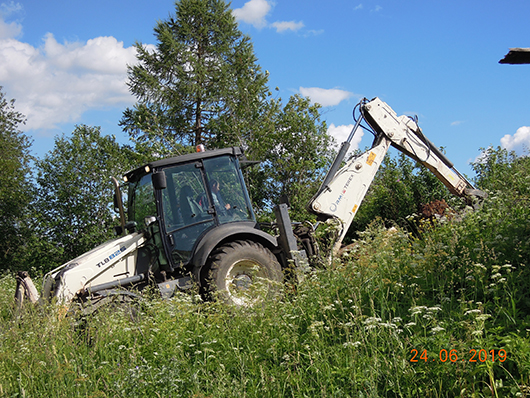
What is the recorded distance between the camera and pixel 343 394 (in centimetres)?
311

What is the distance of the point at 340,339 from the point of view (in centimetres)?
354

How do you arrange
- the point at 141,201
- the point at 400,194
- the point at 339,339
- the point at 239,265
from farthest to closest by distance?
the point at 400,194 → the point at 141,201 → the point at 239,265 → the point at 339,339

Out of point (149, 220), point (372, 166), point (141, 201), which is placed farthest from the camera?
point (372, 166)

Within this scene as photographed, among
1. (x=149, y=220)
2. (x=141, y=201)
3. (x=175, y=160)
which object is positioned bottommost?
(x=149, y=220)

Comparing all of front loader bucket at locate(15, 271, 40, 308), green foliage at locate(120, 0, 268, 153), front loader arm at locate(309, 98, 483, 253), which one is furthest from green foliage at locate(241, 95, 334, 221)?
front loader bucket at locate(15, 271, 40, 308)

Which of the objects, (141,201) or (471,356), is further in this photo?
(141,201)

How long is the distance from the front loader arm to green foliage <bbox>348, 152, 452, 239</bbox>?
16.2 feet

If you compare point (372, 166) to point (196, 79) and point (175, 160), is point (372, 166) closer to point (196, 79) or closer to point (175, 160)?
point (175, 160)

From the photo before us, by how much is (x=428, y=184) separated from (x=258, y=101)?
29.5 ft

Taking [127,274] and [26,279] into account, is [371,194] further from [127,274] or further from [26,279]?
[26,279]

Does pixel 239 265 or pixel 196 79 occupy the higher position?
pixel 196 79

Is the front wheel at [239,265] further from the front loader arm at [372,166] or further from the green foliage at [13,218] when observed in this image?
the green foliage at [13,218]

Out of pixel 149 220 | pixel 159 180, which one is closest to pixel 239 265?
pixel 149 220

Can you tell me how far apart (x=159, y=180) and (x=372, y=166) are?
389cm
